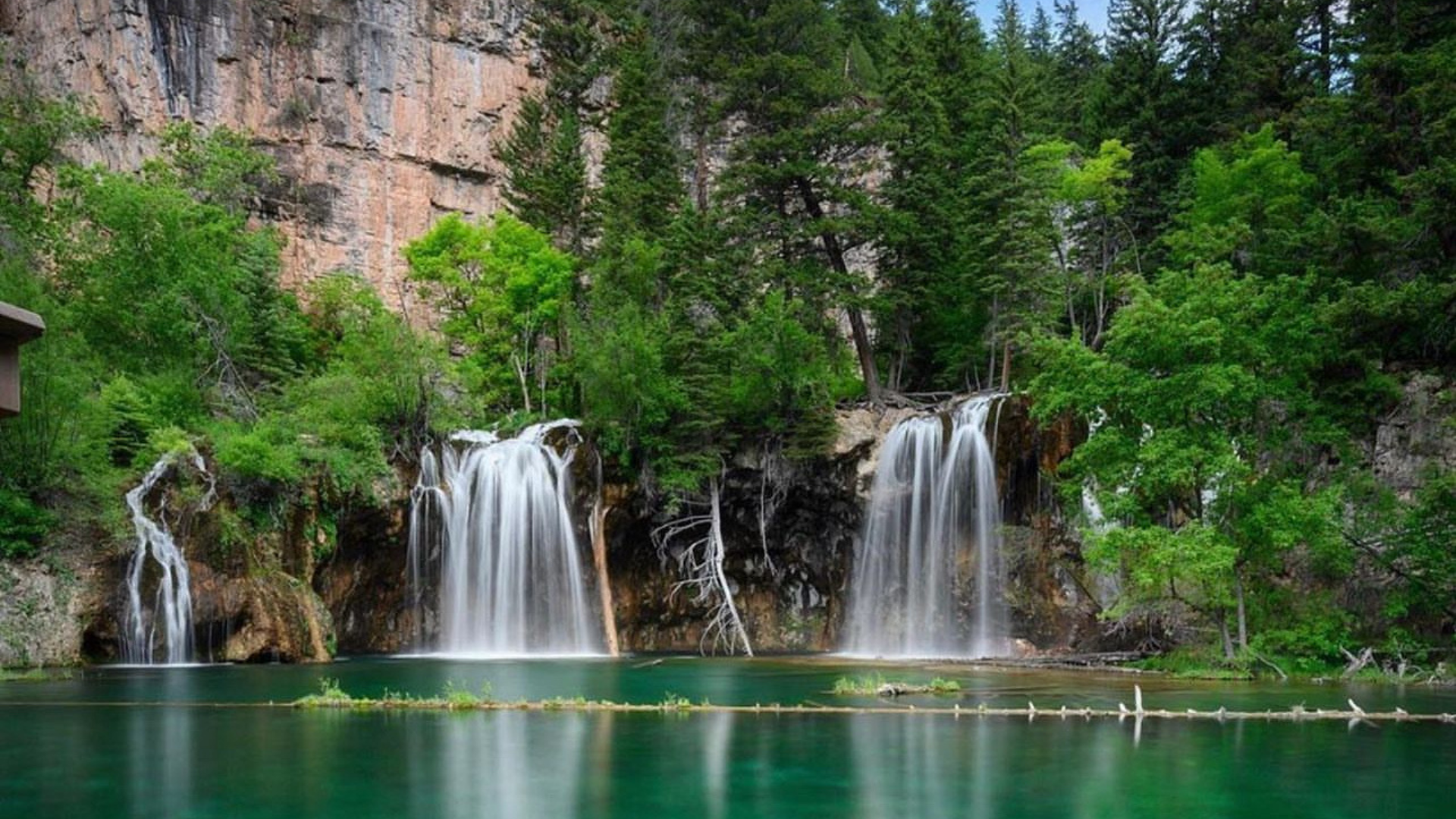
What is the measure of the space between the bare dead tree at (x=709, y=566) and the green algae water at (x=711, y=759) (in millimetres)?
12043

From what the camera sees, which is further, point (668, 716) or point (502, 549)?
point (502, 549)

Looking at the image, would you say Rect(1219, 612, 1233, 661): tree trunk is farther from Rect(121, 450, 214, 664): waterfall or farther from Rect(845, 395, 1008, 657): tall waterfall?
Rect(121, 450, 214, 664): waterfall

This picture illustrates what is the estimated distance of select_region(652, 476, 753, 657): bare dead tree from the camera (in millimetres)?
31906

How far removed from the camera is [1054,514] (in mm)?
29719

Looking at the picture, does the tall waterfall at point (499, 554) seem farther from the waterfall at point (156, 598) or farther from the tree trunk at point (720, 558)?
the waterfall at point (156, 598)

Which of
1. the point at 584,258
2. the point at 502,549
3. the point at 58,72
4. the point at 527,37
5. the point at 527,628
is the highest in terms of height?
the point at 527,37

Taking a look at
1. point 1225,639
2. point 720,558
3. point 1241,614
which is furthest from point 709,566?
point 1241,614

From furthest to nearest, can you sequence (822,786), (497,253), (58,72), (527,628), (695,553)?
(58,72) < (497,253) < (695,553) < (527,628) < (822,786)

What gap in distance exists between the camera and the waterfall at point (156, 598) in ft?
82.9

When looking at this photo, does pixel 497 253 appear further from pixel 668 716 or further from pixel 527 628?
pixel 668 716

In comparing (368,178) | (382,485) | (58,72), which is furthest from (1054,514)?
(58,72)

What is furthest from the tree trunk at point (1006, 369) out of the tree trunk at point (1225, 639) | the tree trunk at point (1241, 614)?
the tree trunk at point (1225, 639)

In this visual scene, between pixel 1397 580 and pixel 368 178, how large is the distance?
4010 cm

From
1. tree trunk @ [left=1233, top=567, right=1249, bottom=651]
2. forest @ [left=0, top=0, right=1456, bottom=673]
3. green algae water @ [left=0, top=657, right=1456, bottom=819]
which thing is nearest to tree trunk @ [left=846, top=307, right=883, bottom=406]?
forest @ [left=0, top=0, right=1456, bottom=673]
